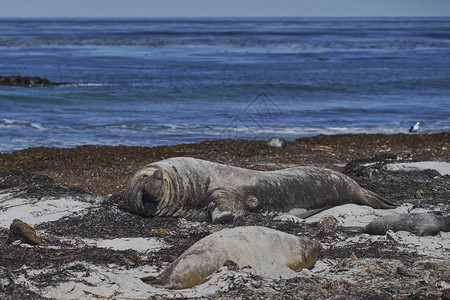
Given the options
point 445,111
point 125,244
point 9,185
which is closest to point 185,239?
point 125,244

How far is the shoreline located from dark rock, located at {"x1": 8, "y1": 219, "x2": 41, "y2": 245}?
378 centimetres

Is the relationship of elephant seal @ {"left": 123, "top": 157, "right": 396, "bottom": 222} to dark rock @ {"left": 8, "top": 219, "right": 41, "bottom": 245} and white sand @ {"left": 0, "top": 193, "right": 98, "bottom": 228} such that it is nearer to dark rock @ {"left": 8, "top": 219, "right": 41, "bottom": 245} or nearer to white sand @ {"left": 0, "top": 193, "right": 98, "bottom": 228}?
white sand @ {"left": 0, "top": 193, "right": 98, "bottom": 228}

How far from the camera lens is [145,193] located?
717cm

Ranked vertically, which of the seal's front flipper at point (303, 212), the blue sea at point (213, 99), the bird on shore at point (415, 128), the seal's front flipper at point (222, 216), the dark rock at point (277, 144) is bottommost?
the blue sea at point (213, 99)

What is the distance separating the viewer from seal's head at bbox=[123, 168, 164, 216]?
23.4 feet

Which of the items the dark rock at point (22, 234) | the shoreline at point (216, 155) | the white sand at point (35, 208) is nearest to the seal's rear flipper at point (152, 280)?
the dark rock at point (22, 234)

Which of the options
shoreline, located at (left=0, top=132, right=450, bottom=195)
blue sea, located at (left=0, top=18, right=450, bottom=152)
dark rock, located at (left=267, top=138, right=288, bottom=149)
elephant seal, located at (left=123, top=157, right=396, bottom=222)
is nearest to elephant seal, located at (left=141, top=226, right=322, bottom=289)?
elephant seal, located at (left=123, top=157, right=396, bottom=222)

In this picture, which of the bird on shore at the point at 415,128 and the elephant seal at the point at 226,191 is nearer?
the elephant seal at the point at 226,191

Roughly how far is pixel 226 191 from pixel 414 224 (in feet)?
7.24

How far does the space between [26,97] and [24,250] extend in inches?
823

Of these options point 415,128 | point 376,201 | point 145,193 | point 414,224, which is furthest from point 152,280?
point 415,128

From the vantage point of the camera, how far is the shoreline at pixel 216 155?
1116 centimetres

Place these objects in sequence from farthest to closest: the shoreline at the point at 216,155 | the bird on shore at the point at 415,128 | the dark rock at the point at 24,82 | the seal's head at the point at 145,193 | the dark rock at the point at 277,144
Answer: the dark rock at the point at 24,82 < the bird on shore at the point at 415,128 < the dark rock at the point at 277,144 < the shoreline at the point at 216,155 < the seal's head at the point at 145,193

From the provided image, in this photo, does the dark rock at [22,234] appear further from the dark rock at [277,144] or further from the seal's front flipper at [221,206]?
the dark rock at [277,144]
